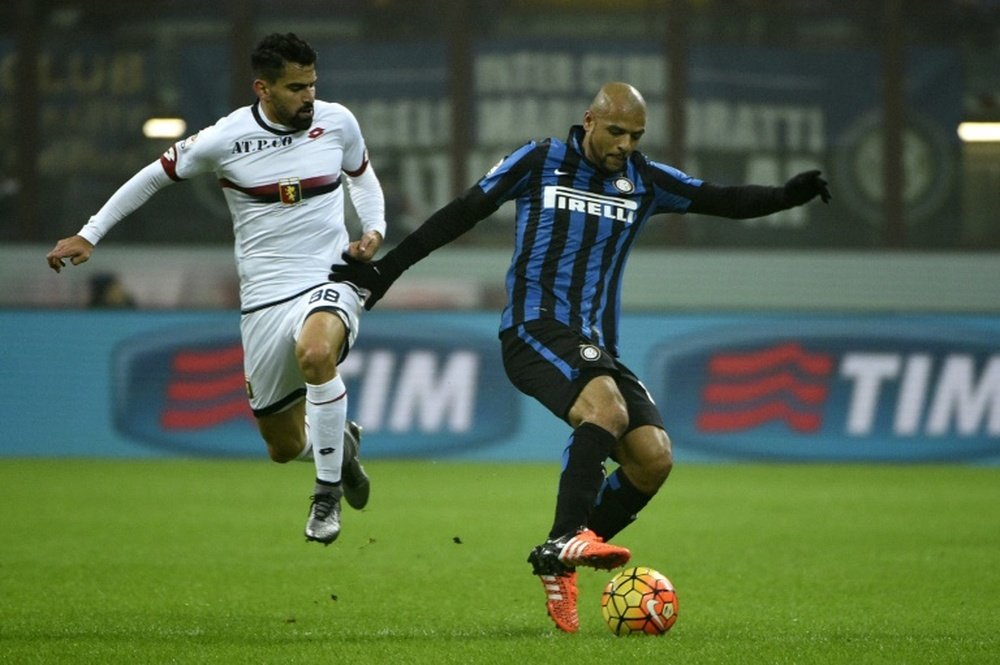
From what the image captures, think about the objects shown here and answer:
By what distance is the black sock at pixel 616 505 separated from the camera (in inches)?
269

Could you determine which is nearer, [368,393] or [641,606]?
[641,606]

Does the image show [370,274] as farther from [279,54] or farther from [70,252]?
[70,252]

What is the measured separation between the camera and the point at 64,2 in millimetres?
18250

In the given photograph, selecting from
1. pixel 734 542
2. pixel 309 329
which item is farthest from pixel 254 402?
pixel 734 542

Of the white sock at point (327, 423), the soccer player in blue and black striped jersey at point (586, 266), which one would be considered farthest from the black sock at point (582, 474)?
the white sock at point (327, 423)

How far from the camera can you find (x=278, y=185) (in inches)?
304

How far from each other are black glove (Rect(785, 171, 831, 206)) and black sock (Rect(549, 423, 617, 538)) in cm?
129

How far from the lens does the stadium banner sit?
14.9 meters

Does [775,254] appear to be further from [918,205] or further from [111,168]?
[111,168]

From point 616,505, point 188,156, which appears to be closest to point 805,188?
point 616,505

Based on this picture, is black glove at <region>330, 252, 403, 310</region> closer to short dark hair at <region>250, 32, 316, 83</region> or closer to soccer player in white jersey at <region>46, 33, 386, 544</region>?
soccer player in white jersey at <region>46, 33, 386, 544</region>

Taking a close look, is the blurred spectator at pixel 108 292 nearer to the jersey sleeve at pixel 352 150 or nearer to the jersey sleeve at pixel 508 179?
the jersey sleeve at pixel 352 150

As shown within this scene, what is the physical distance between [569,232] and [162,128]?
12364 millimetres

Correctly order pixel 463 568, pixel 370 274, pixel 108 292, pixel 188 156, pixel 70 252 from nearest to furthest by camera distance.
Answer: pixel 370 274, pixel 70 252, pixel 188 156, pixel 463 568, pixel 108 292
